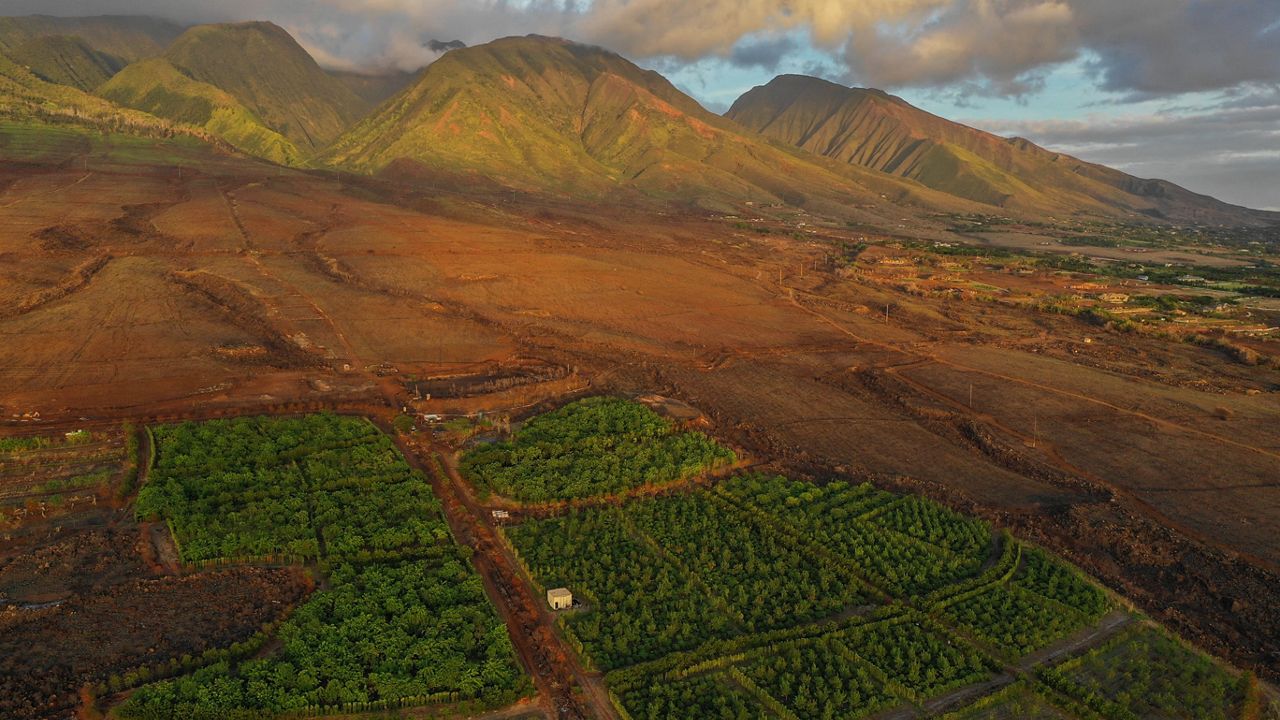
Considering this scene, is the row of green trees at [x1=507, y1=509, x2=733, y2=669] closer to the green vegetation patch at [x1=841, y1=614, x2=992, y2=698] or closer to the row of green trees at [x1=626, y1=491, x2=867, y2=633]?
the row of green trees at [x1=626, y1=491, x2=867, y2=633]

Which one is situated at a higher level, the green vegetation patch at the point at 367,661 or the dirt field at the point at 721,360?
the dirt field at the point at 721,360

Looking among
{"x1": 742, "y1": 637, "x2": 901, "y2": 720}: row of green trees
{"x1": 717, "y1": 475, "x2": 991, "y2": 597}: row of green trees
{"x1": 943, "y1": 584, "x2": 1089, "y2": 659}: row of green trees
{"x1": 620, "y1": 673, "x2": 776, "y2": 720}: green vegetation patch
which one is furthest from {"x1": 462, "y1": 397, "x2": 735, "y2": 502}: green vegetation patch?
{"x1": 943, "y1": 584, "x2": 1089, "y2": 659}: row of green trees

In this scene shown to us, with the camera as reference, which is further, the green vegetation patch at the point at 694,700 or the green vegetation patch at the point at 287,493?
the green vegetation patch at the point at 287,493

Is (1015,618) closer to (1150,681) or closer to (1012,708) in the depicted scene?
(1150,681)

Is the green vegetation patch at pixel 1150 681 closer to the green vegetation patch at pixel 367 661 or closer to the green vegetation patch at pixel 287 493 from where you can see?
the green vegetation patch at pixel 367 661

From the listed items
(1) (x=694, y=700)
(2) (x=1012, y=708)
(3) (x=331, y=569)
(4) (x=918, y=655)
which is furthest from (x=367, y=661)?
(2) (x=1012, y=708)

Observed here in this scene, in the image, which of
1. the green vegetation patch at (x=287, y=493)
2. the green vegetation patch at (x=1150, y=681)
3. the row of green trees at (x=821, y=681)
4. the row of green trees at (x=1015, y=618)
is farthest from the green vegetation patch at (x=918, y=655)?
the green vegetation patch at (x=287, y=493)
